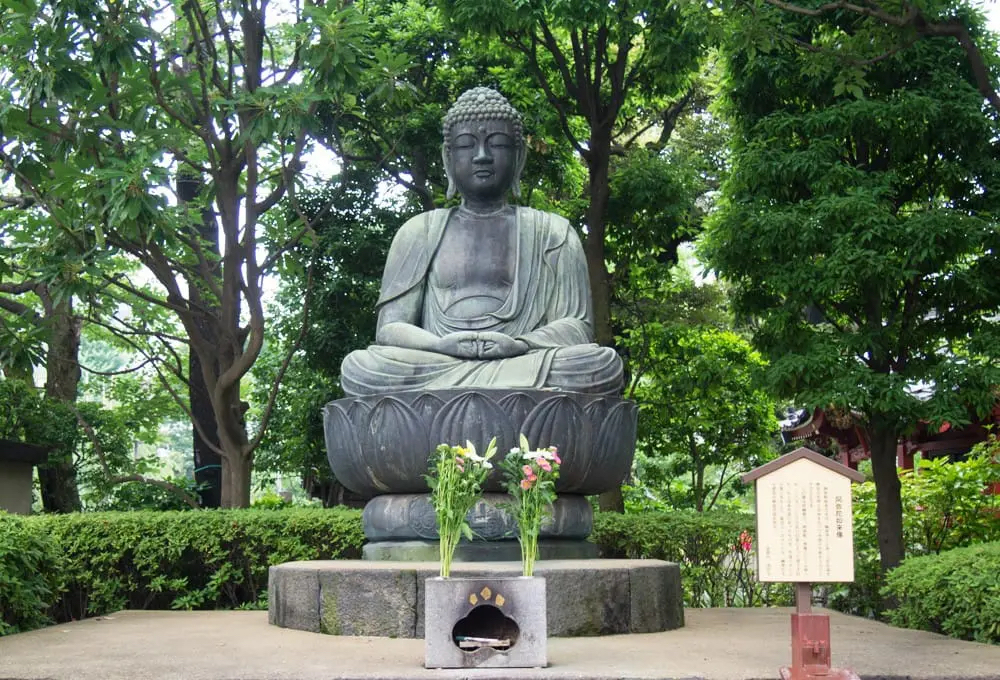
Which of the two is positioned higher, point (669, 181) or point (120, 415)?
point (669, 181)

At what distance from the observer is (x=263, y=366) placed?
1795cm

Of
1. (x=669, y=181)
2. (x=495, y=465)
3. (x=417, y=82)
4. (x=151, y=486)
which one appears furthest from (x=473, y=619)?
(x=151, y=486)

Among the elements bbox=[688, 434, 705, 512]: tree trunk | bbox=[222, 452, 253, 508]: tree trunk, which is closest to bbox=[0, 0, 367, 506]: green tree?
bbox=[222, 452, 253, 508]: tree trunk

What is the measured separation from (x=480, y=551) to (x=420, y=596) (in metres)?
0.88

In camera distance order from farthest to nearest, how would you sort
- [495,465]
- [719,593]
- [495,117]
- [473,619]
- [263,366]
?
1. [263,366]
2. [719,593]
3. [495,117]
4. [495,465]
5. [473,619]

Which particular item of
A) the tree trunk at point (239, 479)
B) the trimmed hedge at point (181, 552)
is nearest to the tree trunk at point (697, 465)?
the tree trunk at point (239, 479)

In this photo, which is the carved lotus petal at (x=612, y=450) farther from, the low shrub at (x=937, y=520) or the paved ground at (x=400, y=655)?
the low shrub at (x=937, y=520)

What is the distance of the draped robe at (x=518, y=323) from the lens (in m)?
6.97

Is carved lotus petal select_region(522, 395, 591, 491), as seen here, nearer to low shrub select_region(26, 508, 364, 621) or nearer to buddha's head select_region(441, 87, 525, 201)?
buddha's head select_region(441, 87, 525, 201)

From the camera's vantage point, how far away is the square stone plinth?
4684 mm

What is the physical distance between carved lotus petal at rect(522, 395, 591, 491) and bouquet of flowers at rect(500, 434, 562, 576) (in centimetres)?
138

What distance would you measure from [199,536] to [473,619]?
13.6ft

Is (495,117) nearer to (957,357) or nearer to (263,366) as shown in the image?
(957,357)

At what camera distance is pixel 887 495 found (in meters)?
9.12
